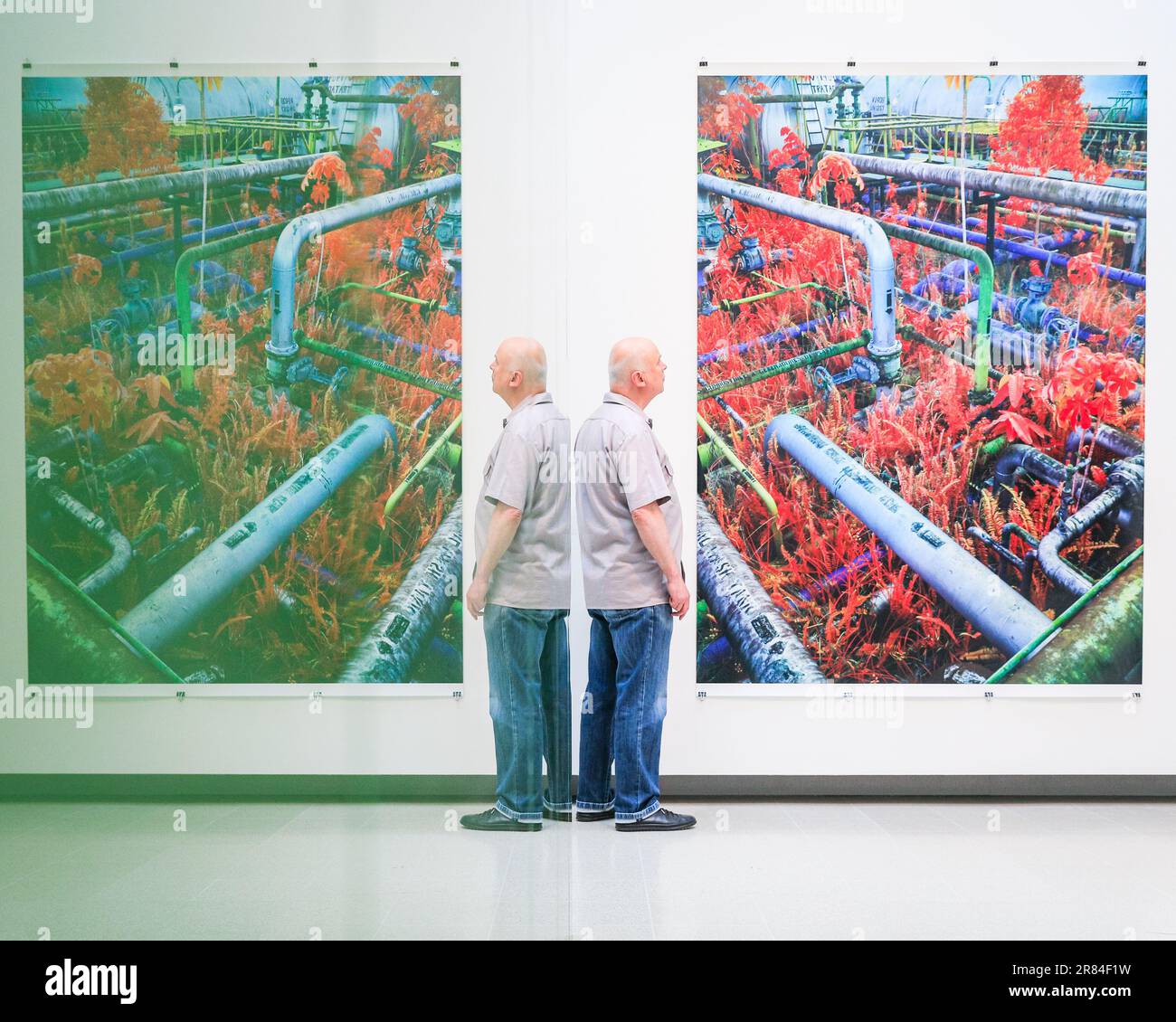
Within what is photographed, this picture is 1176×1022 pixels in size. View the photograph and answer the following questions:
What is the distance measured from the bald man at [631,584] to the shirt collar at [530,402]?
71.1 inches

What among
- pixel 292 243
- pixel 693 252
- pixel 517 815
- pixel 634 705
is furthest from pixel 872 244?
pixel 292 243

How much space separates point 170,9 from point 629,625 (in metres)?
2.54

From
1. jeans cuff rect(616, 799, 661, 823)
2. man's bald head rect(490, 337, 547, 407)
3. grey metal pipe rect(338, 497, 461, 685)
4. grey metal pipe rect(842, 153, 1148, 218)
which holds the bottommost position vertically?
jeans cuff rect(616, 799, 661, 823)

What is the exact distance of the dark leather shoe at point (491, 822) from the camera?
1.60 metres

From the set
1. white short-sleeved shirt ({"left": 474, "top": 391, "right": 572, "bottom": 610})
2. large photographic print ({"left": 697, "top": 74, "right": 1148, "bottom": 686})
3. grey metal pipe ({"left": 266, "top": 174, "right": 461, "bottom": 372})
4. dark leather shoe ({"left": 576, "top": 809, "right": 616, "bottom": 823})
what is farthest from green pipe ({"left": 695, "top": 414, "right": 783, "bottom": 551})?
grey metal pipe ({"left": 266, "top": 174, "right": 461, "bottom": 372})

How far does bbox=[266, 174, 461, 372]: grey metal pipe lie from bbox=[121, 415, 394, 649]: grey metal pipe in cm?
12

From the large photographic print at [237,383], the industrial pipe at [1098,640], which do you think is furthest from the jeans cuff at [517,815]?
the industrial pipe at [1098,640]

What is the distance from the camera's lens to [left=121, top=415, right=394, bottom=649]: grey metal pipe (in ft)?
4.15

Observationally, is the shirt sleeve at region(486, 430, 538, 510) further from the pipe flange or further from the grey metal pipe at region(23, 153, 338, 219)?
the pipe flange

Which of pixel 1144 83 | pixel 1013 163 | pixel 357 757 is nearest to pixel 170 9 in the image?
pixel 357 757

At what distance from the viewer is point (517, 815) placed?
1.71 meters

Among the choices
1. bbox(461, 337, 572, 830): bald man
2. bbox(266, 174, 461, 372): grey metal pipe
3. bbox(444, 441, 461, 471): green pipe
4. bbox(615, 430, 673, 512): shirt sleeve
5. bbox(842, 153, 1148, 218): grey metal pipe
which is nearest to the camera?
bbox(266, 174, 461, 372): grey metal pipe

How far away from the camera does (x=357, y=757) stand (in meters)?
1.42

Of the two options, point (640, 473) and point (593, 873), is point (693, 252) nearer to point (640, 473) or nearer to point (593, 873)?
point (640, 473)
